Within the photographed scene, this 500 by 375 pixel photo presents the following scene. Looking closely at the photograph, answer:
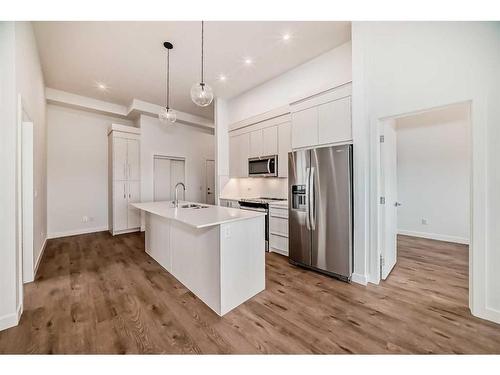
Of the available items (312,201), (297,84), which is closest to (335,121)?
(312,201)

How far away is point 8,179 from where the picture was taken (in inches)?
71.9

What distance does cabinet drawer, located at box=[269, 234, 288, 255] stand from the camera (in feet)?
11.6

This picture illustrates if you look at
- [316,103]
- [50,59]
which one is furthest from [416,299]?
[50,59]

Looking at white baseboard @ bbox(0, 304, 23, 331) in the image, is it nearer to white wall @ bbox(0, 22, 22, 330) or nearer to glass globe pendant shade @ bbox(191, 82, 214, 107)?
white wall @ bbox(0, 22, 22, 330)

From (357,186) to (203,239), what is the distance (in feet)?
6.46

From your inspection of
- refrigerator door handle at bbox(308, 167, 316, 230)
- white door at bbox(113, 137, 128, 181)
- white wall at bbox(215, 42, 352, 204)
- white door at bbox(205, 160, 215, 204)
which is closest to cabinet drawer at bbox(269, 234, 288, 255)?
refrigerator door handle at bbox(308, 167, 316, 230)

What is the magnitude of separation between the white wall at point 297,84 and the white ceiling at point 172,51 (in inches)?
5.2

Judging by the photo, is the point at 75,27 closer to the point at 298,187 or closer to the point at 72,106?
the point at 72,106

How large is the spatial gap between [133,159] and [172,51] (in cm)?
306

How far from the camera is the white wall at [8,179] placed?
1.80m

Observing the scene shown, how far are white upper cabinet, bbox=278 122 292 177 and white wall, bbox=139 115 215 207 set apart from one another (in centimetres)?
350

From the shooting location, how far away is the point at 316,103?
313 centimetres

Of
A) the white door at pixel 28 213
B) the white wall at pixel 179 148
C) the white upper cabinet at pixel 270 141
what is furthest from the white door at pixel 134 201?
the white upper cabinet at pixel 270 141

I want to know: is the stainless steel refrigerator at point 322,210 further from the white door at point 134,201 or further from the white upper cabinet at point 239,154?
the white door at point 134,201
